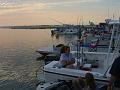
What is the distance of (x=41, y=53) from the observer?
31.6 m

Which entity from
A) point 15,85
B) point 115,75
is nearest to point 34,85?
point 15,85

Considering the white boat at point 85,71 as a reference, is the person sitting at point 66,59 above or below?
above

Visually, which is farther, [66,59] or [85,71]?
[66,59]

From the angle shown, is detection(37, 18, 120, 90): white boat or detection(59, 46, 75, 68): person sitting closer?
detection(37, 18, 120, 90): white boat

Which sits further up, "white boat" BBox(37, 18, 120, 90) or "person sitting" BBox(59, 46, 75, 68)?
"person sitting" BBox(59, 46, 75, 68)

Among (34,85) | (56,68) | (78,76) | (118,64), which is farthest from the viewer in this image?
(34,85)

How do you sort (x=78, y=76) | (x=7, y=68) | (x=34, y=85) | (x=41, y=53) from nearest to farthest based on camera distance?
1. (x=78, y=76)
2. (x=34, y=85)
3. (x=7, y=68)
4. (x=41, y=53)

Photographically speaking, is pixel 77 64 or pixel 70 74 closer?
pixel 70 74

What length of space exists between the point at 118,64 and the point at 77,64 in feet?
17.9

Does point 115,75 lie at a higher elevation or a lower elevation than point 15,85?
higher

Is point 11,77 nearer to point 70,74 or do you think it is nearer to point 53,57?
point 53,57

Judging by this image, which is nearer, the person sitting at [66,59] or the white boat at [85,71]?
the white boat at [85,71]

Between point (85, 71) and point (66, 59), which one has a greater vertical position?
point (66, 59)

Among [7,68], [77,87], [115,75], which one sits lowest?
[7,68]
